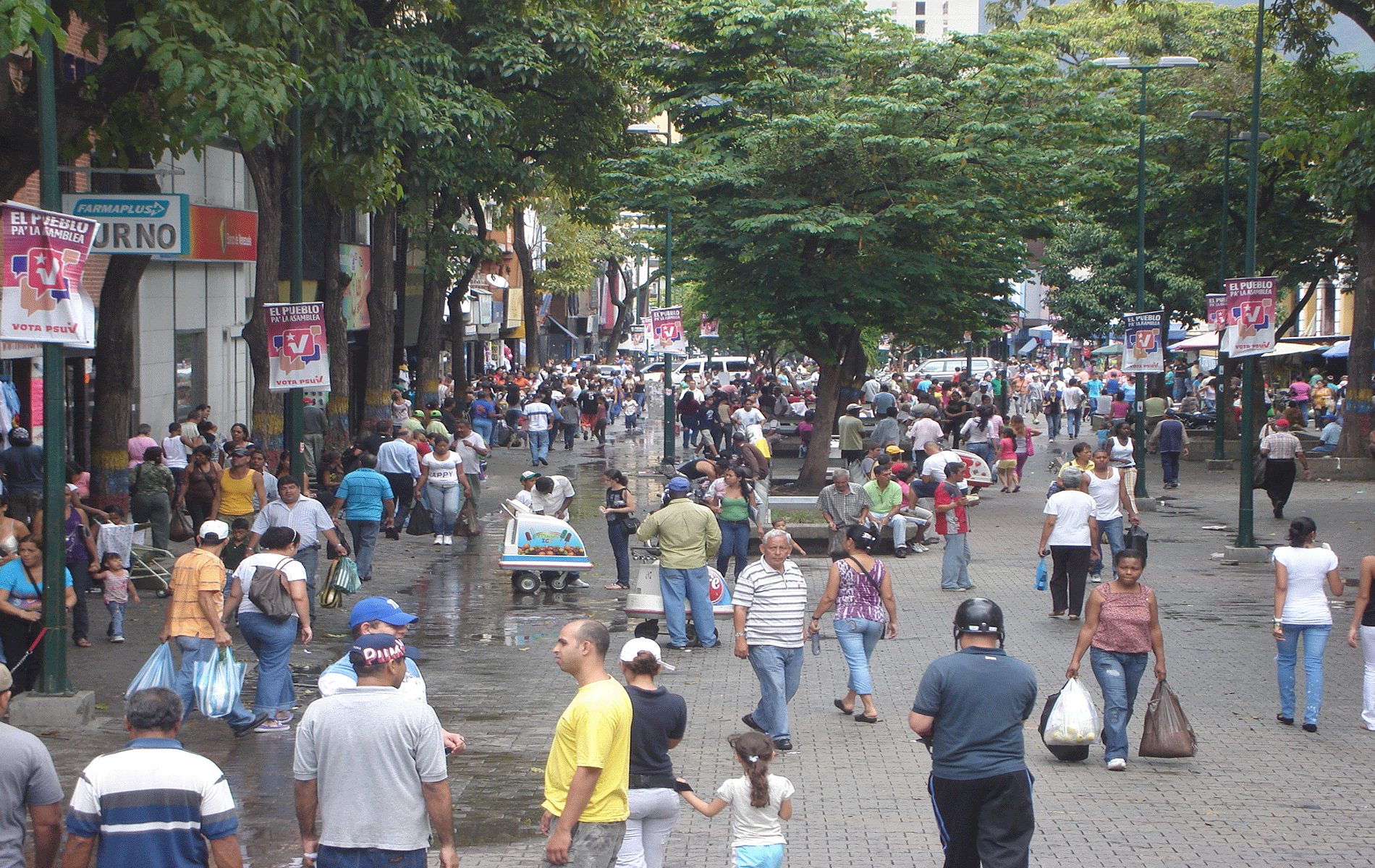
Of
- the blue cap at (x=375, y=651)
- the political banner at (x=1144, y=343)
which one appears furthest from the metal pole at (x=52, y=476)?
the political banner at (x=1144, y=343)

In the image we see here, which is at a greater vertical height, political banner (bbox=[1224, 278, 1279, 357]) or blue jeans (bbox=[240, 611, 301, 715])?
political banner (bbox=[1224, 278, 1279, 357])

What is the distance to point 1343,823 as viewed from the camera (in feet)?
24.7

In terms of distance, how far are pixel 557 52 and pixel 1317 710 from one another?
20598 millimetres

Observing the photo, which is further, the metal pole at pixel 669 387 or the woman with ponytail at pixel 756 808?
the metal pole at pixel 669 387

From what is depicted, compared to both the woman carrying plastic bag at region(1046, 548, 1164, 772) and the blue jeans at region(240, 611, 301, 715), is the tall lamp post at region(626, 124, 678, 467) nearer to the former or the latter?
the blue jeans at region(240, 611, 301, 715)

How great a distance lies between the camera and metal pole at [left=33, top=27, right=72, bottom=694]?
9.25m

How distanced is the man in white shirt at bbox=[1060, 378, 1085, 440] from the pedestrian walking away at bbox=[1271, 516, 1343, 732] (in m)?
28.3

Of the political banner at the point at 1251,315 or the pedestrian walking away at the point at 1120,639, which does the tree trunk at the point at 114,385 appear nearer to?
the pedestrian walking away at the point at 1120,639

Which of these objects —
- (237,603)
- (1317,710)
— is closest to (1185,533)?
(1317,710)

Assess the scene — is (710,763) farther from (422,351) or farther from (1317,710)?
(422,351)

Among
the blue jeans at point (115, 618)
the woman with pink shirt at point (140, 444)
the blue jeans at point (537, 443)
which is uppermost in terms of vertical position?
the woman with pink shirt at point (140, 444)

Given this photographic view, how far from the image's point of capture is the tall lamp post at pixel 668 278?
2598cm

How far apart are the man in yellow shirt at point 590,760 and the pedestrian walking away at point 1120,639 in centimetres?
407

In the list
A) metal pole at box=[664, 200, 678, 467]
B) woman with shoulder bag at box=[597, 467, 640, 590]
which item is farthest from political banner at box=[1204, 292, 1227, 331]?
metal pole at box=[664, 200, 678, 467]
